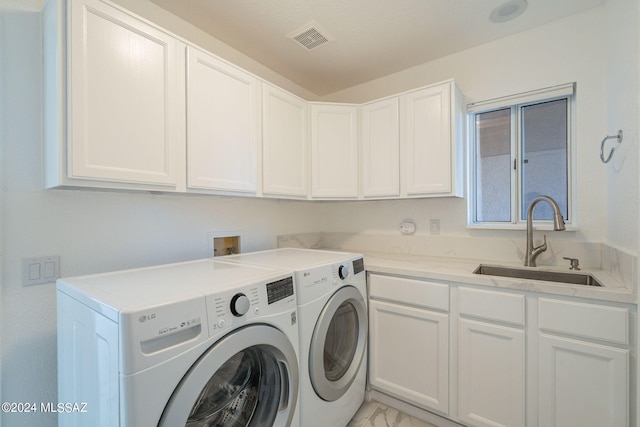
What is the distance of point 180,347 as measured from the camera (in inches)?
31.4

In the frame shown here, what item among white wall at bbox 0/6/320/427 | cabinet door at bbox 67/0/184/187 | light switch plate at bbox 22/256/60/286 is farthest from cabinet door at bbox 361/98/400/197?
light switch plate at bbox 22/256/60/286

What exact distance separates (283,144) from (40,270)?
1435mm

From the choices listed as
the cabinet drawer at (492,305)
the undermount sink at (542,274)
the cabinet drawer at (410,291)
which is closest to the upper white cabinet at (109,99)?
the cabinet drawer at (410,291)

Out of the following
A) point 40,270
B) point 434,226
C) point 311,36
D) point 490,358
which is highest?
point 311,36

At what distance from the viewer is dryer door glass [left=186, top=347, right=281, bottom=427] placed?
100 cm

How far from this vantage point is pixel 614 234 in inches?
58.9

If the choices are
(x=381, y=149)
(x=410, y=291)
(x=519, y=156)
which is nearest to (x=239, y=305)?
(x=410, y=291)

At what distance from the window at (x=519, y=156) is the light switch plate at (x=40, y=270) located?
2.51 metres

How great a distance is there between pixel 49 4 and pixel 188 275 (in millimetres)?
1238

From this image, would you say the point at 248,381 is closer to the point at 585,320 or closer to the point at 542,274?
the point at 585,320

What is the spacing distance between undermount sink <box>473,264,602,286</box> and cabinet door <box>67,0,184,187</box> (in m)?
1.88

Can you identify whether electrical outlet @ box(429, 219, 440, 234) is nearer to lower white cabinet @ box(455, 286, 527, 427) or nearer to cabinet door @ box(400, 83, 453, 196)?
cabinet door @ box(400, 83, 453, 196)

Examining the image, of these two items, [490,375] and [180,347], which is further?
[490,375]

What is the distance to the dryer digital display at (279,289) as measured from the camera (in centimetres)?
112
